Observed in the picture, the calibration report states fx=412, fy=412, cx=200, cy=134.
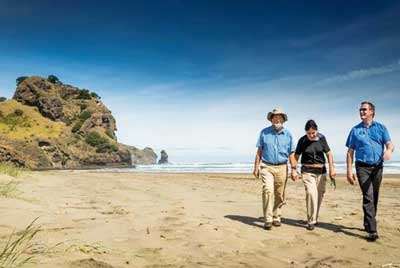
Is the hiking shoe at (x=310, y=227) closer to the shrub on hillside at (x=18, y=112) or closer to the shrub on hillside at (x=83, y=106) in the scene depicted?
the shrub on hillside at (x=18, y=112)

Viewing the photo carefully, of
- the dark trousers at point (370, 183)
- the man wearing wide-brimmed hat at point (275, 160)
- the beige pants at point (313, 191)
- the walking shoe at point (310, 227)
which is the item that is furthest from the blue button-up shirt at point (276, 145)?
the dark trousers at point (370, 183)

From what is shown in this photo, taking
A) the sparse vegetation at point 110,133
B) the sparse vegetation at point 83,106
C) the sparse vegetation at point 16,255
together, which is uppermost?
the sparse vegetation at point 83,106

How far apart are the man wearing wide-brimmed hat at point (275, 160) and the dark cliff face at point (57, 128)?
244 feet

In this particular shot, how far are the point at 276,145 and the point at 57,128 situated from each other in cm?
9241

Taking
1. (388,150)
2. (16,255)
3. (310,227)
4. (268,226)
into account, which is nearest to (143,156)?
(268,226)

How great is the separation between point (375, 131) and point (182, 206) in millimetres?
5159

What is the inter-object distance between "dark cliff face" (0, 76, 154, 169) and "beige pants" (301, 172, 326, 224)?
246 feet

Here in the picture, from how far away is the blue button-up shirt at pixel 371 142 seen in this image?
24.4ft

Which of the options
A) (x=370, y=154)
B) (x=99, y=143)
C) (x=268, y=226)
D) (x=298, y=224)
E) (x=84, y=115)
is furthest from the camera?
(x=84, y=115)

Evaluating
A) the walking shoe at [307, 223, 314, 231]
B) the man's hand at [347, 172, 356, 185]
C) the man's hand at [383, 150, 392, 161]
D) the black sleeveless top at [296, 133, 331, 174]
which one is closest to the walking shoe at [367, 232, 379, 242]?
the man's hand at [347, 172, 356, 185]

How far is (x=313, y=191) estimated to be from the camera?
8.27 meters

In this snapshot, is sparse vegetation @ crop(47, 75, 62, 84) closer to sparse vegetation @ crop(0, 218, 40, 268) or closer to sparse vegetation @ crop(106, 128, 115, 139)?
sparse vegetation @ crop(106, 128, 115, 139)

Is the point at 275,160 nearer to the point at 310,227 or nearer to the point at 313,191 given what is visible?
the point at 313,191

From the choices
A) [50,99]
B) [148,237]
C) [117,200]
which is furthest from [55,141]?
[148,237]
